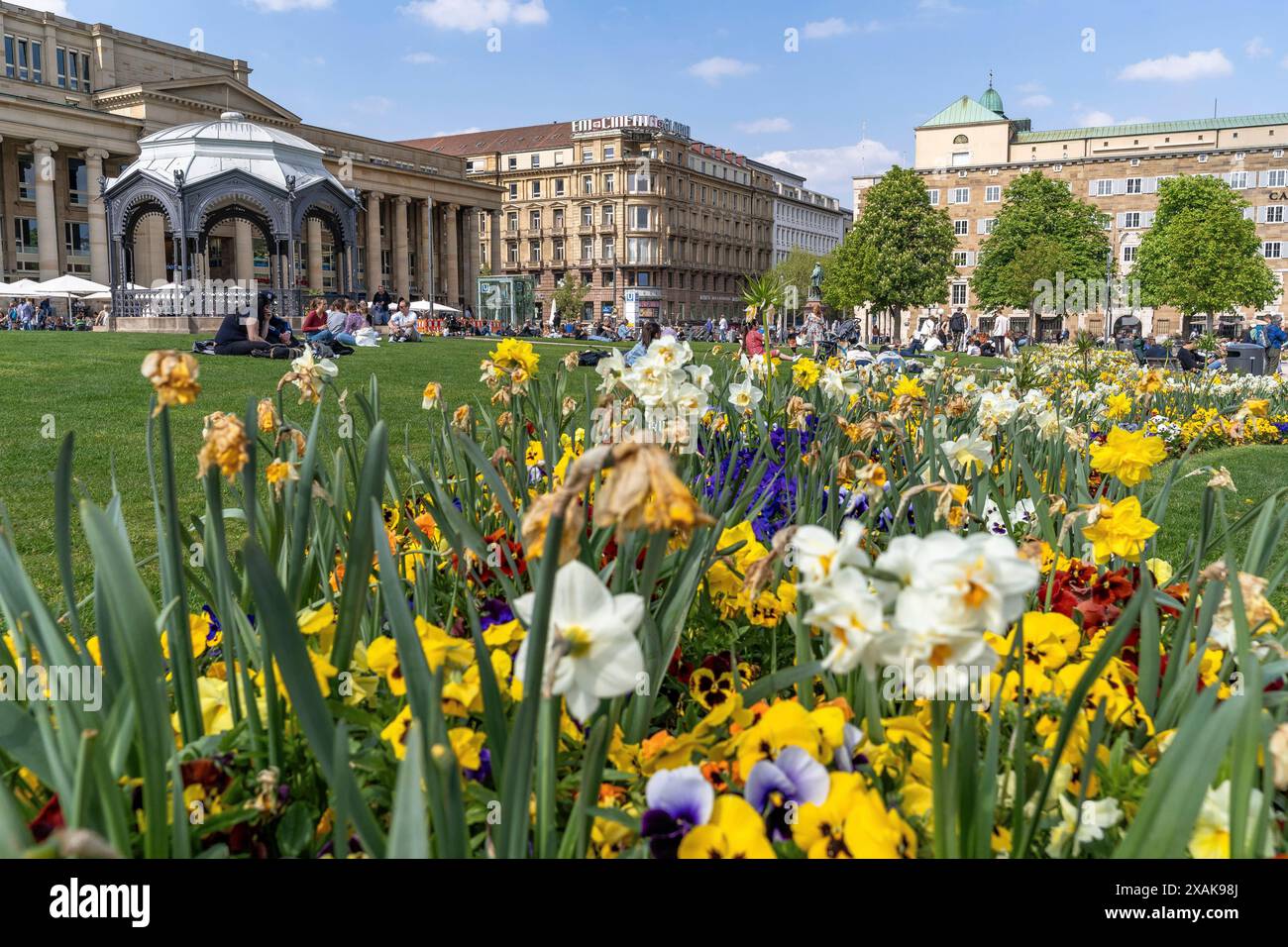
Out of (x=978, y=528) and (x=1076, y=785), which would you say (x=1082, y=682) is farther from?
(x=978, y=528)

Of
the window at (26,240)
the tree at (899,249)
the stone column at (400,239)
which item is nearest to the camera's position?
the window at (26,240)

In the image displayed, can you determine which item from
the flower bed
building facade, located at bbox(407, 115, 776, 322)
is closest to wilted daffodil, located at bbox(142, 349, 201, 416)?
the flower bed

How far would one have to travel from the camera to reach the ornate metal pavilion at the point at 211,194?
75.1 ft

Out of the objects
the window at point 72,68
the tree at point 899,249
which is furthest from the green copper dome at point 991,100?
the window at point 72,68

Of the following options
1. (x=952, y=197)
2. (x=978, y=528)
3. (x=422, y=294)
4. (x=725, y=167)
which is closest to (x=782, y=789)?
(x=978, y=528)

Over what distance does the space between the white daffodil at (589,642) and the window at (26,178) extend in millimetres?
57067

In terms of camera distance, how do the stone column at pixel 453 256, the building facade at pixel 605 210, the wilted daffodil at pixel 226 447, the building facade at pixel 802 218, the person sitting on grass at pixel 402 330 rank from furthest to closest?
the building facade at pixel 802 218 < the building facade at pixel 605 210 < the stone column at pixel 453 256 < the person sitting on grass at pixel 402 330 < the wilted daffodil at pixel 226 447

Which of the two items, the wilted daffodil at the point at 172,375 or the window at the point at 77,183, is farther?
the window at the point at 77,183

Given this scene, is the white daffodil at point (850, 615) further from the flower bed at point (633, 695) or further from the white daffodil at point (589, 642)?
the white daffodil at point (589, 642)

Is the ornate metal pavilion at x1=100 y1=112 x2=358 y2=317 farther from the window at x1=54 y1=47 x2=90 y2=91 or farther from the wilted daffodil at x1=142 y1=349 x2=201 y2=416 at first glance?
the window at x1=54 y1=47 x2=90 y2=91

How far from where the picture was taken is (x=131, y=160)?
48062 mm

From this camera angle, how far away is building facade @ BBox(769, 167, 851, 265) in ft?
358

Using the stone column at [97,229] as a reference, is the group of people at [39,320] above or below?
below

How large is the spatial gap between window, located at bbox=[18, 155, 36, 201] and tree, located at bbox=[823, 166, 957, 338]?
4075 cm
